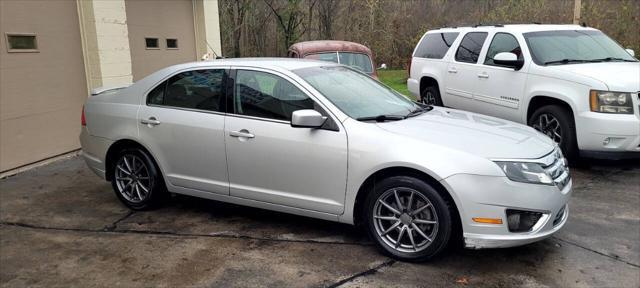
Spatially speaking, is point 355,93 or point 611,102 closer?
point 355,93

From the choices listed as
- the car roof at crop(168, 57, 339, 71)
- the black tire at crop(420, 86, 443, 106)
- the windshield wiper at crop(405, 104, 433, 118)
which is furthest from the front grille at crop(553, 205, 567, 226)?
the black tire at crop(420, 86, 443, 106)

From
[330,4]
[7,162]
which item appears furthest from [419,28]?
[7,162]

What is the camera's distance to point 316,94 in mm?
4328

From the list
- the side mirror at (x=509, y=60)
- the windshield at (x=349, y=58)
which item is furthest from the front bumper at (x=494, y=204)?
the windshield at (x=349, y=58)

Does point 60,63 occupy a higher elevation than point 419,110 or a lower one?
higher

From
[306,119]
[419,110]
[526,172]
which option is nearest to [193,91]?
[306,119]

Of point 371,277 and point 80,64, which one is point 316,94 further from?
point 80,64

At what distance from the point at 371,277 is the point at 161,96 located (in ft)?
9.14

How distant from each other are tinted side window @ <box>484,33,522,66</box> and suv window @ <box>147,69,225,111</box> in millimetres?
4423

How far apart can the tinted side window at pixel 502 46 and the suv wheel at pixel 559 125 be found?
0.91m

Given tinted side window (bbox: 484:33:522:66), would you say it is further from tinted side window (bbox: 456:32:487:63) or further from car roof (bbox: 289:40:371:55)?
car roof (bbox: 289:40:371:55)

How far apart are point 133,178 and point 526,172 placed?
3.74 m

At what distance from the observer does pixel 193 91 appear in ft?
16.3

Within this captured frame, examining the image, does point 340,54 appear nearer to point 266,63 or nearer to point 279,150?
point 266,63
